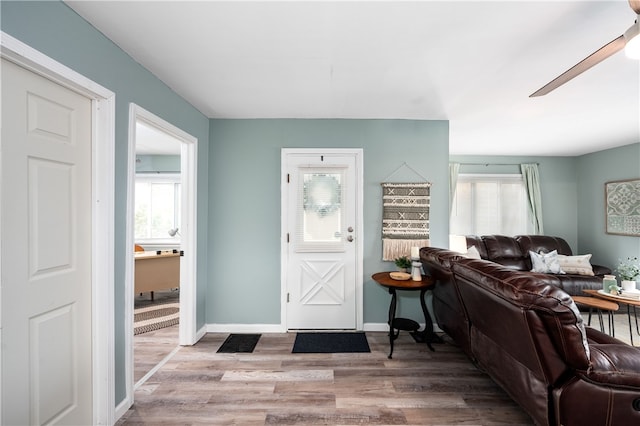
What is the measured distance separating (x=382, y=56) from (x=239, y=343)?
3021 mm

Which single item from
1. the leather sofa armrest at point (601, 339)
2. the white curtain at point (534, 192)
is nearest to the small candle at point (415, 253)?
the leather sofa armrest at point (601, 339)

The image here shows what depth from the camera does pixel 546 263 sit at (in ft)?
14.2

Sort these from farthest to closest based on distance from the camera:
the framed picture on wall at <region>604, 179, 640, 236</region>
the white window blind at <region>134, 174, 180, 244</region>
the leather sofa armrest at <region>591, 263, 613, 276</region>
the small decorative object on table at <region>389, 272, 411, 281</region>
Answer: the white window blind at <region>134, 174, 180, 244</region> → the framed picture on wall at <region>604, 179, 640, 236</region> → the leather sofa armrest at <region>591, 263, 613, 276</region> → the small decorative object on table at <region>389, 272, 411, 281</region>

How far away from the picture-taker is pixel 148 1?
1.50 meters

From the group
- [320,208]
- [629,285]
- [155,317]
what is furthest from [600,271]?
[155,317]

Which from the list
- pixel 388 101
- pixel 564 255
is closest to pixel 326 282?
pixel 388 101

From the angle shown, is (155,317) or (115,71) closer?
(115,71)

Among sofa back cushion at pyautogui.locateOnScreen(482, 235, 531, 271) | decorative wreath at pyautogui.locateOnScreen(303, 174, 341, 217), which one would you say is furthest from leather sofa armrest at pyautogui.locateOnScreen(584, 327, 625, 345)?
sofa back cushion at pyautogui.locateOnScreen(482, 235, 531, 271)

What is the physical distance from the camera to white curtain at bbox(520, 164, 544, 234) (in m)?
Result: 5.14

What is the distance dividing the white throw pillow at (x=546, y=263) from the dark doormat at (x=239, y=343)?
4328mm

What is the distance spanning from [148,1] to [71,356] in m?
2.05

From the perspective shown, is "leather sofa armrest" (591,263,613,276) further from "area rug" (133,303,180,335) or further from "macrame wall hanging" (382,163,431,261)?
"area rug" (133,303,180,335)

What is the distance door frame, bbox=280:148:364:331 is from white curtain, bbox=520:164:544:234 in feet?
12.6

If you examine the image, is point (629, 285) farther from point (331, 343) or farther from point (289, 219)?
point (289, 219)
